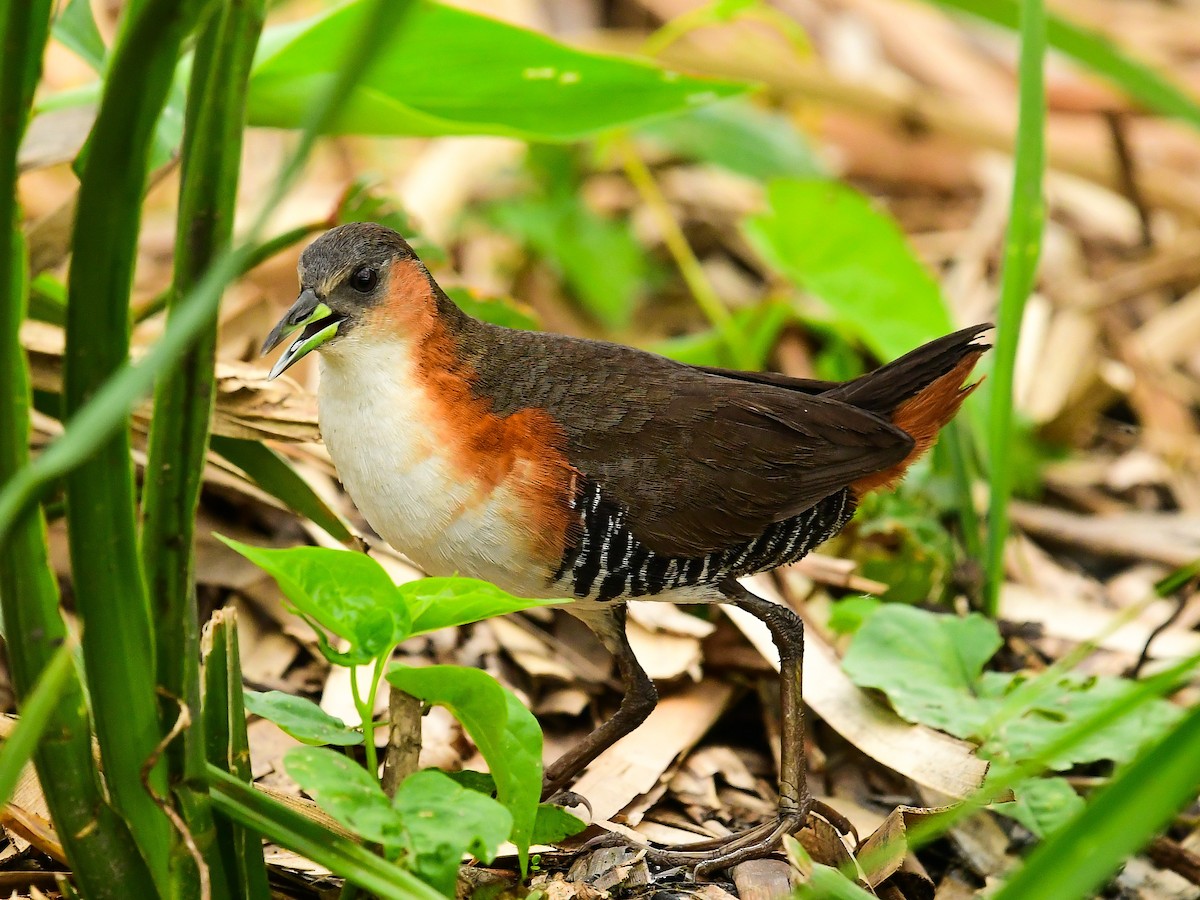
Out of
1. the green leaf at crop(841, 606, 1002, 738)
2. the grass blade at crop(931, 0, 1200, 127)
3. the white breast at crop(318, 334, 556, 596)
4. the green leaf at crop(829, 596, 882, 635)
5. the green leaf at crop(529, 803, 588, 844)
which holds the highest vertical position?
the grass blade at crop(931, 0, 1200, 127)

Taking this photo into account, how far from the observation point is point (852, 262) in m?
4.27

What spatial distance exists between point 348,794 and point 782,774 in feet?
3.93

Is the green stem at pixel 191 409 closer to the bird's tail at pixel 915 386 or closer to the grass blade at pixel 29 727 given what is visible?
the grass blade at pixel 29 727

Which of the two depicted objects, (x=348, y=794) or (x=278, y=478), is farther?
(x=278, y=478)

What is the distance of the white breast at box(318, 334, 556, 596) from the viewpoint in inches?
96.3

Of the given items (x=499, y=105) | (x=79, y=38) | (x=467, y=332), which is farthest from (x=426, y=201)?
(x=467, y=332)

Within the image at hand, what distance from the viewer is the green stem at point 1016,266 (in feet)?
10.7

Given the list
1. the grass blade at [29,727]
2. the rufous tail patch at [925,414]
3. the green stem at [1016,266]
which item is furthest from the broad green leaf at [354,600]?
the green stem at [1016,266]

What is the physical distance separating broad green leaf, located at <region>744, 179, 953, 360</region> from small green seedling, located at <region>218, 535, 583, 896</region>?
2435 mm

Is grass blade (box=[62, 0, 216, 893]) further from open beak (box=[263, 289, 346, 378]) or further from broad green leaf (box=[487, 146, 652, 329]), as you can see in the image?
broad green leaf (box=[487, 146, 652, 329])

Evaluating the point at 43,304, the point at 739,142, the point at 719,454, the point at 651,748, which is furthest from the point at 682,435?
the point at 739,142

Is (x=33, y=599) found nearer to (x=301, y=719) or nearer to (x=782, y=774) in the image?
(x=301, y=719)

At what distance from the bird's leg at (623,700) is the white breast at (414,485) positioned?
34 centimetres

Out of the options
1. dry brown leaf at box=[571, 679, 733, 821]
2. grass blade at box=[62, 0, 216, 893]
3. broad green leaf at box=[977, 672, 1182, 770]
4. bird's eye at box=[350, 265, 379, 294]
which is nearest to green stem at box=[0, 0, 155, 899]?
grass blade at box=[62, 0, 216, 893]
